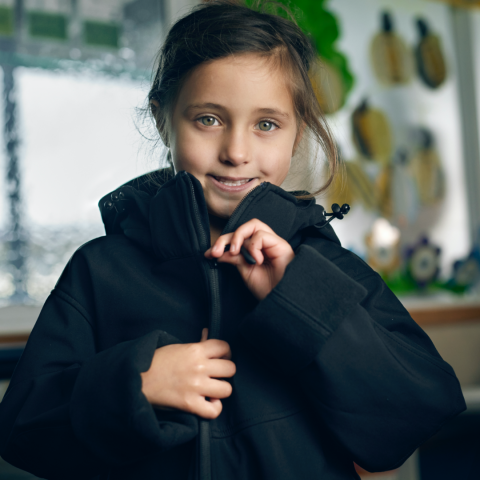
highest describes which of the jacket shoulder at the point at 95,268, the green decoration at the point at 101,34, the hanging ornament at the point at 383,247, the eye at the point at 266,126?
the green decoration at the point at 101,34

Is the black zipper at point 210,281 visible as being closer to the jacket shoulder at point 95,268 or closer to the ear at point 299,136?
the jacket shoulder at point 95,268

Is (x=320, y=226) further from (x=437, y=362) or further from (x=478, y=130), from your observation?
(x=478, y=130)

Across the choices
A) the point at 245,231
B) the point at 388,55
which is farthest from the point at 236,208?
the point at 388,55

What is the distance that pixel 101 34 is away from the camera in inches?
65.1

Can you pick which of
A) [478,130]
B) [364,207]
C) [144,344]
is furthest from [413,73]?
[144,344]

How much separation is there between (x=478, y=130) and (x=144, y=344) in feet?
7.13

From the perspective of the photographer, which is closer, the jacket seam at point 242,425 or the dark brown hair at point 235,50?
the jacket seam at point 242,425

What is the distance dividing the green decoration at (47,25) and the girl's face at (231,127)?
122 centimetres

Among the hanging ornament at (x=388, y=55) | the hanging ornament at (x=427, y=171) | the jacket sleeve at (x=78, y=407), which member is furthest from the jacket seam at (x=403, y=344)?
the hanging ornament at (x=388, y=55)

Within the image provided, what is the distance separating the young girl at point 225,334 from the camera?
49 centimetres

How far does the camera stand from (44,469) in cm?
53

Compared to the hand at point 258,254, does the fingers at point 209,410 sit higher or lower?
lower

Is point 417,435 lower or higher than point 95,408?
lower

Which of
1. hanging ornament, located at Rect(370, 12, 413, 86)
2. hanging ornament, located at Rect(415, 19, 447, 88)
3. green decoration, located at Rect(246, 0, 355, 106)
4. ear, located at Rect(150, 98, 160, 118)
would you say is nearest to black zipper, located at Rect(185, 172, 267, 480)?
ear, located at Rect(150, 98, 160, 118)
